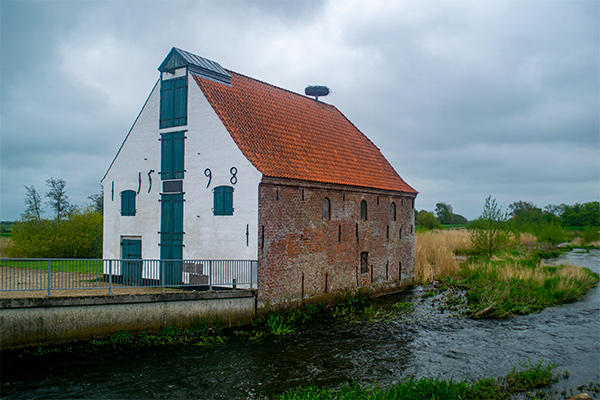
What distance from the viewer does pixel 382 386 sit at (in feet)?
30.1

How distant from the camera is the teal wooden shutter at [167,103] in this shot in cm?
1529

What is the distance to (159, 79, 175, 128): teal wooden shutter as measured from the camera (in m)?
15.3

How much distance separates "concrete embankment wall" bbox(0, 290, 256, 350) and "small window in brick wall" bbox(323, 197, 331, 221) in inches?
167

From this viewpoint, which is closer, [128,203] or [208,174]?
[208,174]

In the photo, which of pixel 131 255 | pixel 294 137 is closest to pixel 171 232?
pixel 131 255

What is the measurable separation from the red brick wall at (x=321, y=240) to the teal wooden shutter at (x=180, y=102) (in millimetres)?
3939

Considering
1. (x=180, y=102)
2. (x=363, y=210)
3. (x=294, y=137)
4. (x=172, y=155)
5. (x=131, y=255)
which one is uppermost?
(x=180, y=102)

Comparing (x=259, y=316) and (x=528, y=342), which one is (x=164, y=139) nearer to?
(x=259, y=316)

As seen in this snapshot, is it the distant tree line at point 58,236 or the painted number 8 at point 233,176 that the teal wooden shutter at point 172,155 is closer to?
the painted number 8 at point 233,176

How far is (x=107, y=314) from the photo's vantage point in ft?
36.3

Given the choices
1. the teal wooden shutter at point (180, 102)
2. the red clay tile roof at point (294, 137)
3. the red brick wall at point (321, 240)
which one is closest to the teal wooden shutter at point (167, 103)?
the teal wooden shutter at point (180, 102)

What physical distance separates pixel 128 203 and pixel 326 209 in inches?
273

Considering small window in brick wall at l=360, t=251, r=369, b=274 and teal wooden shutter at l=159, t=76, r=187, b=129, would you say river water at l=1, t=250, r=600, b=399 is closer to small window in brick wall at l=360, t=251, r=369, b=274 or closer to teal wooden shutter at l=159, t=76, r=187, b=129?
small window in brick wall at l=360, t=251, r=369, b=274

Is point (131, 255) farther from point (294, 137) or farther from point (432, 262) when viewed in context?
point (432, 262)
